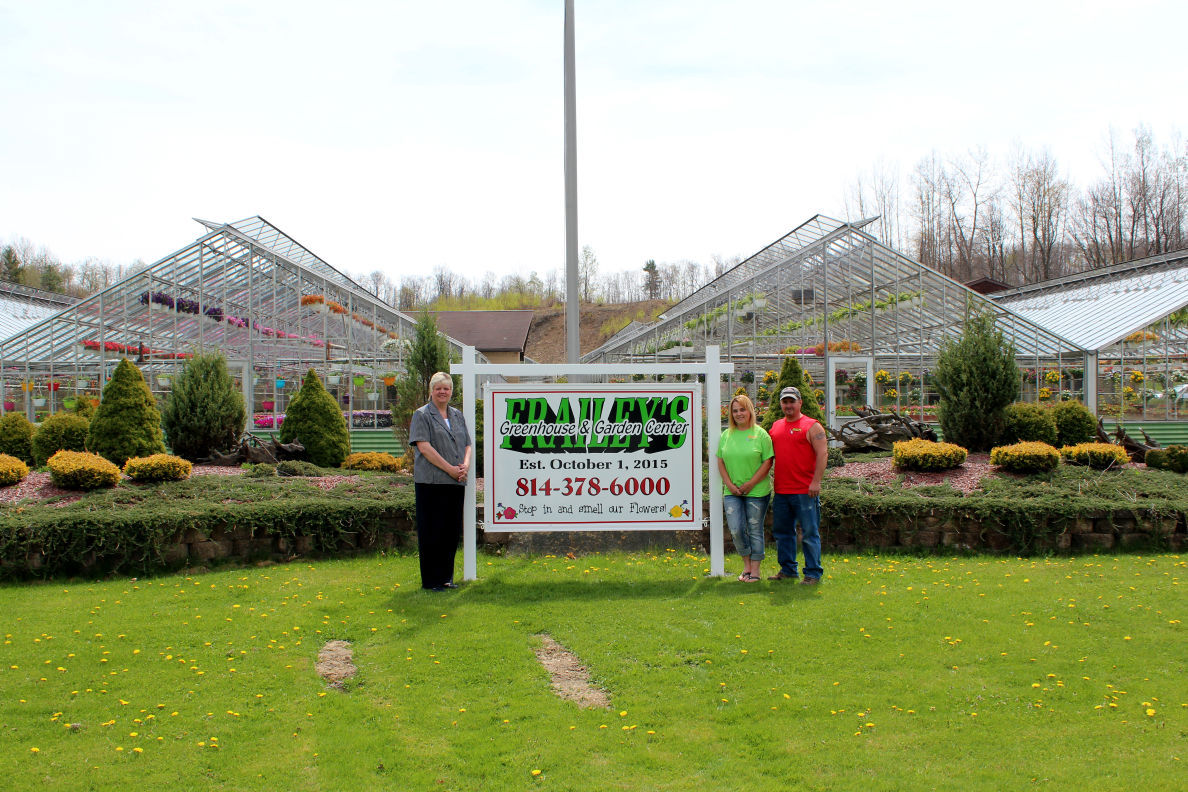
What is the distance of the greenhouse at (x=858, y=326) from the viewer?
20.7 meters

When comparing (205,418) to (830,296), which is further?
(830,296)

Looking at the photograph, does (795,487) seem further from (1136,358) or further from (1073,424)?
(1136,358)

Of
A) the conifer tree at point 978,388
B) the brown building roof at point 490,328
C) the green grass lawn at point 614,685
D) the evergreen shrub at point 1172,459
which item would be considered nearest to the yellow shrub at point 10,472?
the green grass lawn at point 614,685

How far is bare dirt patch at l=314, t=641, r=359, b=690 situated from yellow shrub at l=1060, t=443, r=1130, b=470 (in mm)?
9736

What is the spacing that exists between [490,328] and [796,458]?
46.4m

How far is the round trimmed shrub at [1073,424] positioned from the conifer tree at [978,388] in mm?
790

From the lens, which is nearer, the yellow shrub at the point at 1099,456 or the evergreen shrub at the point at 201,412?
the yellow shrub at the point at 1099,456

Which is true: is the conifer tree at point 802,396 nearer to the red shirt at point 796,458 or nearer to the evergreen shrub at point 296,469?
the red shirt at point 796,458

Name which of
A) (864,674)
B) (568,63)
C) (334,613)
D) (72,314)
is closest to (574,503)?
(334,613)

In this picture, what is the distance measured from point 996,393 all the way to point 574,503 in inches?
305

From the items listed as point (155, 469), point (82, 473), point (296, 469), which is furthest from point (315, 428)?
point (82, 473)

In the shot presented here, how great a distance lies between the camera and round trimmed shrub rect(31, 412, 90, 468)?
11.6 metres

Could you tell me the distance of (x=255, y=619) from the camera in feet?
20.4

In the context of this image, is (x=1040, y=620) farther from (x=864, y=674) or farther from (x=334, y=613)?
(x=334, y=613)
